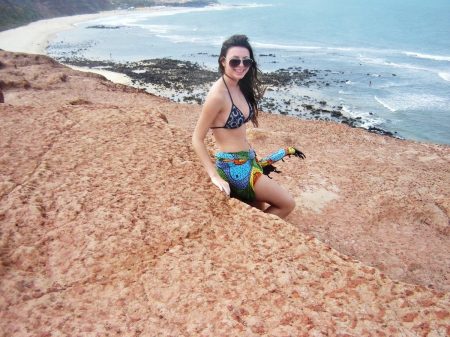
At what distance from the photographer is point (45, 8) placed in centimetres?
5878

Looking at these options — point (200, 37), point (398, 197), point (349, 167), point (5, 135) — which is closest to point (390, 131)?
point (349, 167)

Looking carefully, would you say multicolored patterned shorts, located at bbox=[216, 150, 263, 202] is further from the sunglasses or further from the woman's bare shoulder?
the sunglasses

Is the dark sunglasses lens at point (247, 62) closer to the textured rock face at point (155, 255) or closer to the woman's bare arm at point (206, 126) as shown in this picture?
the woman's bare arm at point (206, 126)

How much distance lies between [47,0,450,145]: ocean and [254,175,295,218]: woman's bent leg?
14.7 metres

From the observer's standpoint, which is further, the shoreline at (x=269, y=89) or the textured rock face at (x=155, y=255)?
the shoreline at (x=269, y=89)

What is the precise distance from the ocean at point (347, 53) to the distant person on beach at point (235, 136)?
14703 mm

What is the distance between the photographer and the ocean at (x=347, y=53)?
61.6ft

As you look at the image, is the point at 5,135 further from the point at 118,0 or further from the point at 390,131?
the point at 118,0

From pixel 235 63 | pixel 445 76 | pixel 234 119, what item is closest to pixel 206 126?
pixel 234 119

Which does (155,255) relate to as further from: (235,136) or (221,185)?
(235,136)

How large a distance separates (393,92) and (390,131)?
709 centimetres

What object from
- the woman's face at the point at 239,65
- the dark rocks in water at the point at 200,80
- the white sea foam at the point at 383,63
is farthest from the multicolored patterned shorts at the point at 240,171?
the white sea foam at the point at 383,63

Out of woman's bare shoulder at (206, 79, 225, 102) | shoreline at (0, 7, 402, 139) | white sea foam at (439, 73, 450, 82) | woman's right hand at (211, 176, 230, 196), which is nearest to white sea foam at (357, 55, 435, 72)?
white sea foam at (439, 73, 450, 82)

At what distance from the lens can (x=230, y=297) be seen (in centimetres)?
188
